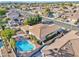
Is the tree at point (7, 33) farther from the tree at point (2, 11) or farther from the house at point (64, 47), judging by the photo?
the house at point (64, 47)

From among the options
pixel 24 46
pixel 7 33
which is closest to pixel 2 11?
pixel 7 33

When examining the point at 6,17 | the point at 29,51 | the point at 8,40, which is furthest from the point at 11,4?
the point at 29,51

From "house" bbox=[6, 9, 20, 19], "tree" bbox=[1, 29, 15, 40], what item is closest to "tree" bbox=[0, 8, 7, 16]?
"house" bbox=[6, 9, 20, 19]

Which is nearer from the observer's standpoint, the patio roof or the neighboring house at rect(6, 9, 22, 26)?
the patio roof

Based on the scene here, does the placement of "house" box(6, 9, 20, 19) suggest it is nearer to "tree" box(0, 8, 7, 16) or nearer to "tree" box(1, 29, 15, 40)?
"tree" box(0, 8, 7, 16)

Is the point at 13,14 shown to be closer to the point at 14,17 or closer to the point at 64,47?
the point at 14,17

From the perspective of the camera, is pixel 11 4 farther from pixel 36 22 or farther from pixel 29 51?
pixel 29 51
